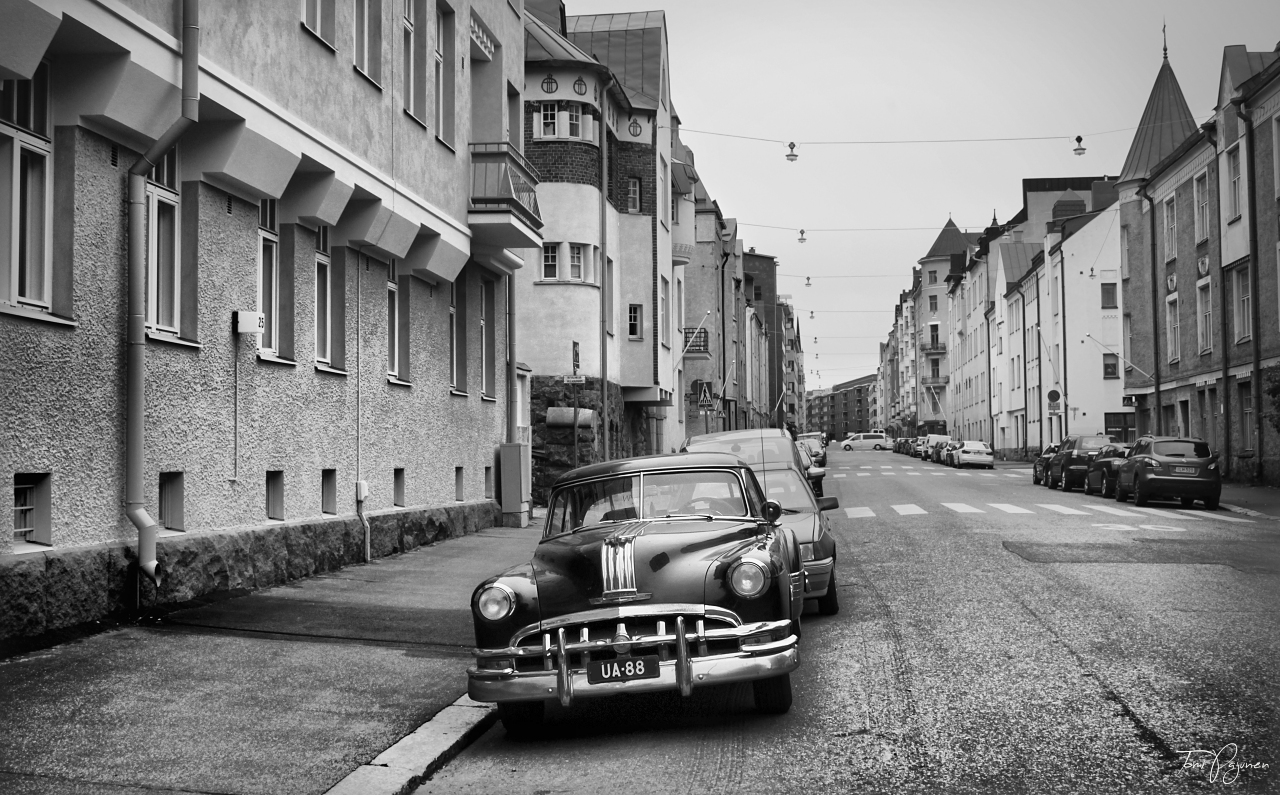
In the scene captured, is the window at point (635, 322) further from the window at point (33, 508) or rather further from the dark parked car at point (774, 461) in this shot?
the window at point (33, 508)

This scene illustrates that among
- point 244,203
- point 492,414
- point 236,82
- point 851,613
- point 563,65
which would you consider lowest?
point 851,613

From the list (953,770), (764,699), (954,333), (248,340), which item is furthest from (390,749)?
(954,333)

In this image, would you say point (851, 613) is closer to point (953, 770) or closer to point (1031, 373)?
point (953, 770)

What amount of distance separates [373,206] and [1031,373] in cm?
6352

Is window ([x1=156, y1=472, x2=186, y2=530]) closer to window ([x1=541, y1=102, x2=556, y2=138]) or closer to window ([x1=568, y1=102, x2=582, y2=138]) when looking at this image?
window ([x1=541, y1=102, x2=556, y2=138])

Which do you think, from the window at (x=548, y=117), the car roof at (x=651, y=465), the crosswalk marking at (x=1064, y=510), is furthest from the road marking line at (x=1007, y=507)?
the car roof at (x=651, y=465)

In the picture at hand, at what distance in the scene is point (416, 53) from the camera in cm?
1759

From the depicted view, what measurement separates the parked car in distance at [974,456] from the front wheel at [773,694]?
54884mm

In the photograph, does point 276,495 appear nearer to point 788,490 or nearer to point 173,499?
point 173,499

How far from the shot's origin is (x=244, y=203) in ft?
40.8

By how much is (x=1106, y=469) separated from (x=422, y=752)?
96.6 feet

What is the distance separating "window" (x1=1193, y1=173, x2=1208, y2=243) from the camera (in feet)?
128

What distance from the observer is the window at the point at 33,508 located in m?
8.76

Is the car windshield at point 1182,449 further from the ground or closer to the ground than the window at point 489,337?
closer to the ground
